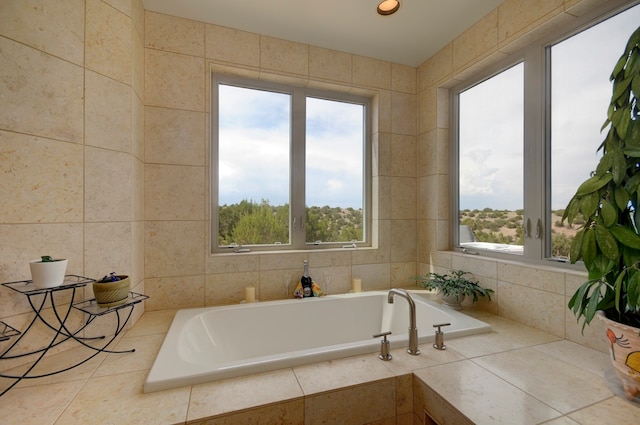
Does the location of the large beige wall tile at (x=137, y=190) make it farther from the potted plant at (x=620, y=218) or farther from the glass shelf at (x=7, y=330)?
the potted plant at (x=620, y=218)

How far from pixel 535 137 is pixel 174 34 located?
7.81 ft

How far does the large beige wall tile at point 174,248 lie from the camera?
6.14 feet

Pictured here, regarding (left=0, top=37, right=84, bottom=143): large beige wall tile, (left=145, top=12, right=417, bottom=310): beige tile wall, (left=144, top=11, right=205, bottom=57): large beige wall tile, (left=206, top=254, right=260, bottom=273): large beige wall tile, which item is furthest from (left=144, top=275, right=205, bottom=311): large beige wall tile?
(left=144, top=11, right=205, bottom=57): large beige wall tile

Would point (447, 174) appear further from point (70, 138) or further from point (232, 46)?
point (70, 138)

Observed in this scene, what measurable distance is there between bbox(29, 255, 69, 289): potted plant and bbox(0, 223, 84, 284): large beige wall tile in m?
0.15

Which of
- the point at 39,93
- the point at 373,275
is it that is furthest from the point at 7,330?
the point at 373,275

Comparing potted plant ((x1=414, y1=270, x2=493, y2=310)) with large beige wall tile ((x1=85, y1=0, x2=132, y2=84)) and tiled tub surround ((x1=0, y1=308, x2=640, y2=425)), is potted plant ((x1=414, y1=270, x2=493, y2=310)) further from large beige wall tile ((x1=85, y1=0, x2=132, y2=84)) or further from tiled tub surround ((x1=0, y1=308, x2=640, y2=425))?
large beige wall tile ((x1=85, y1=0, x2=132, y2=84))

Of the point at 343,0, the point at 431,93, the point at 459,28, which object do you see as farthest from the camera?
the point at 431,93

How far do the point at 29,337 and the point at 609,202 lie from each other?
2336mm

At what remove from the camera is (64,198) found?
1349mm

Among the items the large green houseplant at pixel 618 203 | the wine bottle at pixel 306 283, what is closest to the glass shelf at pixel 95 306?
the wine bottle at pixel 306 283

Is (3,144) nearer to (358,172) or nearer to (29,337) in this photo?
(29,337)

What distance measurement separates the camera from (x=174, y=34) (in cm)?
190

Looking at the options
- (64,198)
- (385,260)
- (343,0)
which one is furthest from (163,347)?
(343,0)
